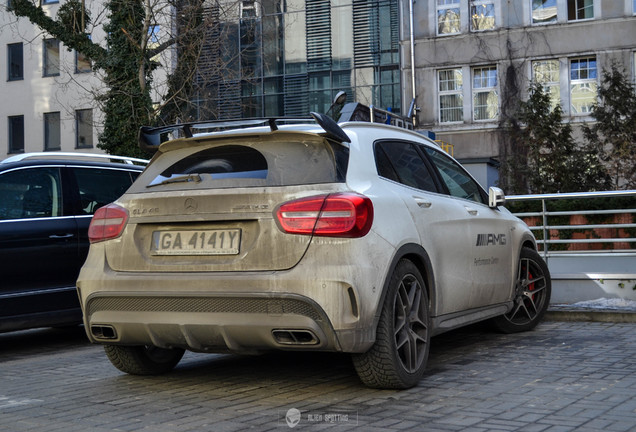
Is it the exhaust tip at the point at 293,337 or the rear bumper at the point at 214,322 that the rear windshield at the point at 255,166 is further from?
the exhaust tip at the point at 293,337

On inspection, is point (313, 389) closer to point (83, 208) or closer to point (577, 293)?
point (83, 208)

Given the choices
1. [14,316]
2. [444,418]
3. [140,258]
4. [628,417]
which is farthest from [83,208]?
[628,417]

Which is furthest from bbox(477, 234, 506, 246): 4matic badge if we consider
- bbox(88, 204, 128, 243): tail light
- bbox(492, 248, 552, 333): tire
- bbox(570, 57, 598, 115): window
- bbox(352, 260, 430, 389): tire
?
bbox(570, 57, 598, 115): window

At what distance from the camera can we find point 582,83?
108 ft

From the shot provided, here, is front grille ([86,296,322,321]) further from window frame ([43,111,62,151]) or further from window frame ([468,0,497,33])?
window frame ([43,111,62,151])

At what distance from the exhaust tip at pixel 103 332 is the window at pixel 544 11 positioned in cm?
3058

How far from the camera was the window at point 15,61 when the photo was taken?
147ft

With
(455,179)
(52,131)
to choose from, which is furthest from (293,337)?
(52,131)

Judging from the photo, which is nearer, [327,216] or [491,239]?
[327,216]

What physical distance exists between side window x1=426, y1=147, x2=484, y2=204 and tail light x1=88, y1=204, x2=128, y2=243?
240cm

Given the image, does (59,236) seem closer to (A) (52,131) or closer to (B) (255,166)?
(B) (255,166)

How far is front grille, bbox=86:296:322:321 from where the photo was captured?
4.82 metres

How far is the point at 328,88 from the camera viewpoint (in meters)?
36.2

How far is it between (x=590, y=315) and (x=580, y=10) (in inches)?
1050
